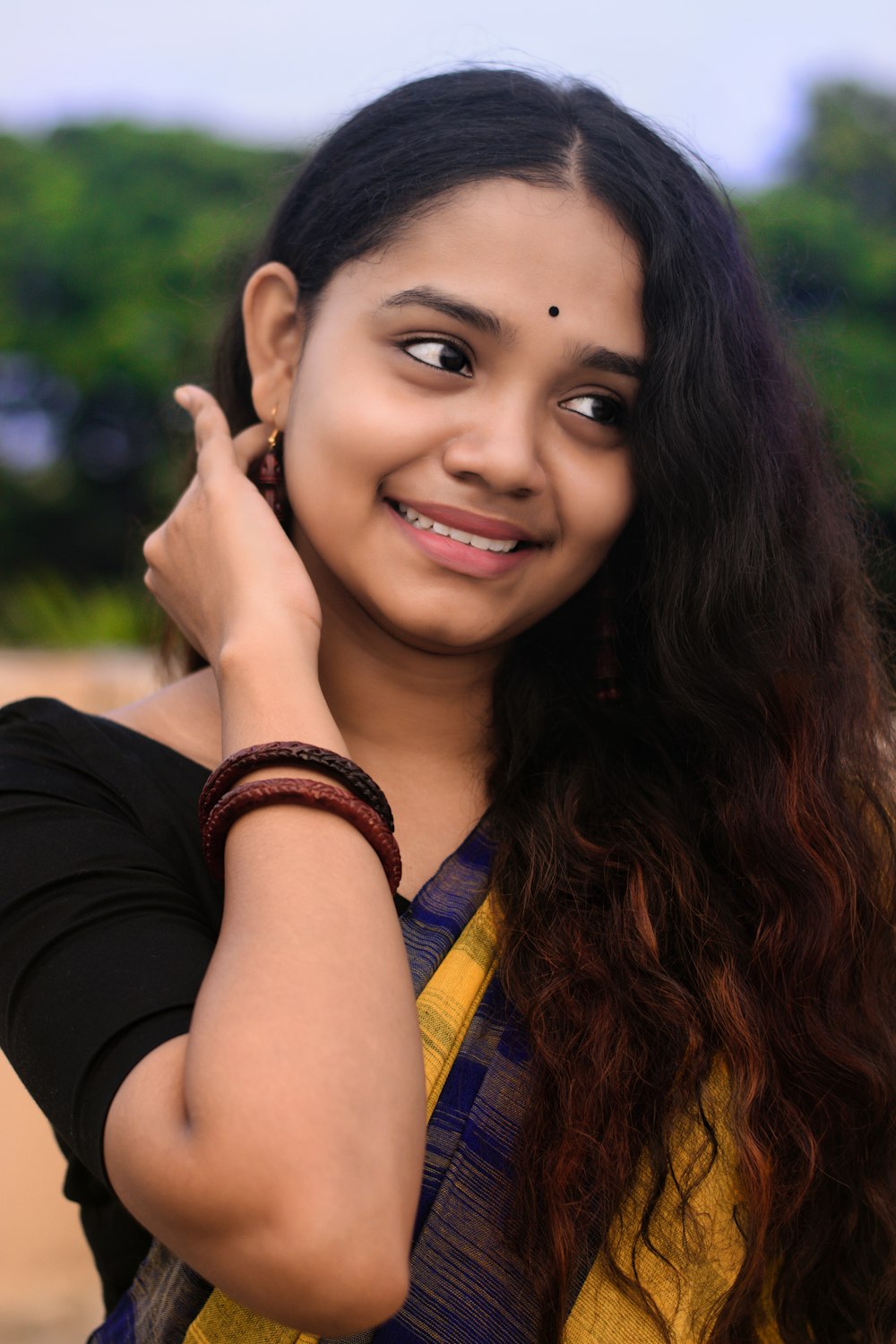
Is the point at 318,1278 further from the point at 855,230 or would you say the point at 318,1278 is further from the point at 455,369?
the point at 855,230

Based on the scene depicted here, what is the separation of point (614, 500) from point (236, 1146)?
963 mm

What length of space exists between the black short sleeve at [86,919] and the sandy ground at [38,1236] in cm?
204

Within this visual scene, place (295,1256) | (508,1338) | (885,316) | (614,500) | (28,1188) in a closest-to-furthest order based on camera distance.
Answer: (295,1256) < (508,1338) < (614,500) < (28,1188) < (885,316)

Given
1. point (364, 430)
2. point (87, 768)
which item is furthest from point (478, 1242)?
point (364, 430)

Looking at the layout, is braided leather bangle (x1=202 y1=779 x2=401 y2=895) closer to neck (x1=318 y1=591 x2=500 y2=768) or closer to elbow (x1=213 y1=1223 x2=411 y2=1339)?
elbow (x1=213 y1=1223 x2=411 y2=1339)

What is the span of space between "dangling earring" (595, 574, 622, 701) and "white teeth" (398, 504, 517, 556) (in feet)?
1.00

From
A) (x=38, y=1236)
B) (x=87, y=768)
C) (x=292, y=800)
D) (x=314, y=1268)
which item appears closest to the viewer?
(x=314, y=1268)

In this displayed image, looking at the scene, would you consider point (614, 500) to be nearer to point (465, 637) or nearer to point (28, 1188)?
point (465, 637)

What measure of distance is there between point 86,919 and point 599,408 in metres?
0.91

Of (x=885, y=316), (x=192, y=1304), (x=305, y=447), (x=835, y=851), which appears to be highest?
(x=305, y=447)

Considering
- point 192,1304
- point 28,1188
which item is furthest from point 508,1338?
point 28,1188

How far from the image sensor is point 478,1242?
143 centimetres

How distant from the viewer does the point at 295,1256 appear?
1.10m

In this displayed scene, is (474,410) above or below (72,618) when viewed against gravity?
above
